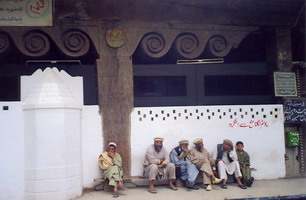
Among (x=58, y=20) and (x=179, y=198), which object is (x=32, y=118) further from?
(x=179, y=198)

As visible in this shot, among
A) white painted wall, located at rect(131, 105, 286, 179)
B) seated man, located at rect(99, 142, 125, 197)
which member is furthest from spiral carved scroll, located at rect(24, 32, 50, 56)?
seated man, located at rect(99, 142, 125, 197)

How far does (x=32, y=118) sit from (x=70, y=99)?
81cm

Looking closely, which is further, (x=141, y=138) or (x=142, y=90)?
(x=142, y=90)

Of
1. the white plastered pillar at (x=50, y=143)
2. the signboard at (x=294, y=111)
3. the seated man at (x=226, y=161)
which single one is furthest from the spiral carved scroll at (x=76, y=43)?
the signboard at (x=294, y=111)

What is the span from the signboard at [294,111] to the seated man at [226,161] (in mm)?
1685

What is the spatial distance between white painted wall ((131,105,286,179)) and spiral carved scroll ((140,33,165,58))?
126 centimetres

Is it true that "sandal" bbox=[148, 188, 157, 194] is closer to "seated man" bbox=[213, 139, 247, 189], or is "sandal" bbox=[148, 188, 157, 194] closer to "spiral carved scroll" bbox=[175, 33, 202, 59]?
"seated man" bbox=[213, 139, 247, 189]

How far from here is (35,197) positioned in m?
6.12

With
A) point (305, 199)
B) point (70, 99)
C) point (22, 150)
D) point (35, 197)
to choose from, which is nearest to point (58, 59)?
point (70, 99)

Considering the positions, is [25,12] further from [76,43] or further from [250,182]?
[250,182]

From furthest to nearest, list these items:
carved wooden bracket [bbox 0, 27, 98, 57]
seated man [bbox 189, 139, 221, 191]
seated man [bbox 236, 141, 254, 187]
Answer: seated man [bbox 236, 141, 254, 187], carved wooden bracket [bbox 0, 27, 98, 57], seated man [bbox 189, 139, 221, 191]

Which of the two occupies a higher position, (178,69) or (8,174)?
(178,69)

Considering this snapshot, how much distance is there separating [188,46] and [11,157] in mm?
4397

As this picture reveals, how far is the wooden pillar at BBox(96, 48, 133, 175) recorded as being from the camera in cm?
698
